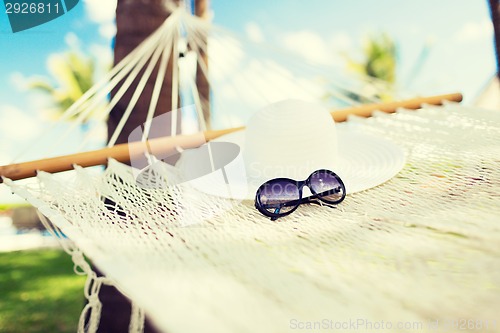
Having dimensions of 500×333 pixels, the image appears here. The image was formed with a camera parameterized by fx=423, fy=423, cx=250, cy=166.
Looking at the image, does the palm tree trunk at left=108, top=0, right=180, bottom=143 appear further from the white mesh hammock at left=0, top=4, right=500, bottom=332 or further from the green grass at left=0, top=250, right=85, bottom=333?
the green grass at left=0, top=250, right=85, bottom=333

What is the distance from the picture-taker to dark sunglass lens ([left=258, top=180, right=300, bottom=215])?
2.71 ft

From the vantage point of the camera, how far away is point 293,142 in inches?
37.3

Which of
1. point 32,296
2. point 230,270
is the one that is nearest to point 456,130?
point 230,270

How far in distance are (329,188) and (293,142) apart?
0.15 meters

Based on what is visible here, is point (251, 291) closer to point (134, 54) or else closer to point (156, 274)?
point (156, 274)

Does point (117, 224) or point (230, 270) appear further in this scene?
point (117, 224)

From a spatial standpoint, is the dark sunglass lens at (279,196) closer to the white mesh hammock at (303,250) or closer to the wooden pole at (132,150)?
the white mesh hammock at (303,250)

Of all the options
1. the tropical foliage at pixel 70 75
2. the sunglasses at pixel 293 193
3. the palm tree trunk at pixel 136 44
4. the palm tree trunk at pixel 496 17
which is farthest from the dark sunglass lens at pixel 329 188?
the tropical foliage at pixel 70 75

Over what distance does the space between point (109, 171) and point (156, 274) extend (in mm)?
591

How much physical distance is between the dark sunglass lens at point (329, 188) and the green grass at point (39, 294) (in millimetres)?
2423

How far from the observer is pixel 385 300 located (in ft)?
1.58

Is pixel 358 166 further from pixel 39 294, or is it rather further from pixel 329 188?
pixel 39 294

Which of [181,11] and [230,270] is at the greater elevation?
[181,11]

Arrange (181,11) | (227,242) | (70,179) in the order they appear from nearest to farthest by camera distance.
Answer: (227,242) → (70,179) → (181,11)
